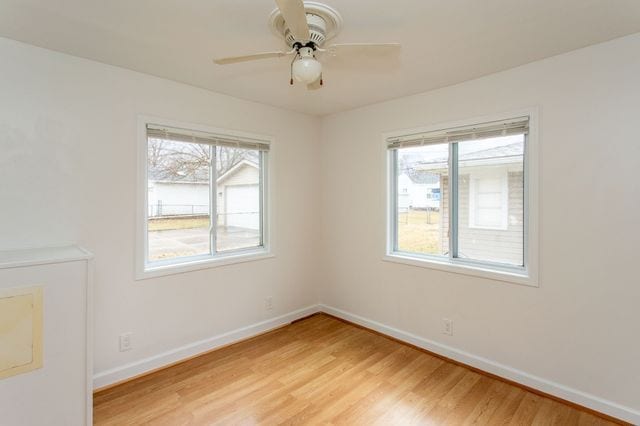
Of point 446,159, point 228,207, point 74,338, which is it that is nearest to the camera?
point 74,338

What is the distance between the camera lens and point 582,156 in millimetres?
2191

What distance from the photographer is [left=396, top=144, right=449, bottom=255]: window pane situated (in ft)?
10.0

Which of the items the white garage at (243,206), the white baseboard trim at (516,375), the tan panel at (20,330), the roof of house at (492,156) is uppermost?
the roof of house at (492,156)

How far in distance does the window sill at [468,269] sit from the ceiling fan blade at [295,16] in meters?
2.25

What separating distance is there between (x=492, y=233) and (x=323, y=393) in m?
1.90

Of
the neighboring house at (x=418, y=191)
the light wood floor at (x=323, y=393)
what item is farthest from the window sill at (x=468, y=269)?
the light wood floor at (x=323, y=393)

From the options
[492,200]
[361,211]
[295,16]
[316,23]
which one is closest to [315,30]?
[316,23]

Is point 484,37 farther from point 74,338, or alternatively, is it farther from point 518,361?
point 74,338

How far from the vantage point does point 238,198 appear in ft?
11.1

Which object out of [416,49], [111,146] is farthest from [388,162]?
[111,146]

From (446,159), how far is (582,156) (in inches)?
40.2

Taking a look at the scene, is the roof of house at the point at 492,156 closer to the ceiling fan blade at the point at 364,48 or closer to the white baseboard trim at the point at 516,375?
the ceiling fan blade at the point at 364,48

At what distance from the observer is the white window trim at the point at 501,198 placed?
2.66 metres

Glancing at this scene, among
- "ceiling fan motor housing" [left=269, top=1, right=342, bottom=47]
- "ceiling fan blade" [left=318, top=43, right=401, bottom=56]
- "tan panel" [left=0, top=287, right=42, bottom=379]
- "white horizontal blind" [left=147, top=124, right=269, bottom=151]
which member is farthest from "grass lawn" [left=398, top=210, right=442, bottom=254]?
"tan panel" [left=0, top=287, right=42, bottom=379]
